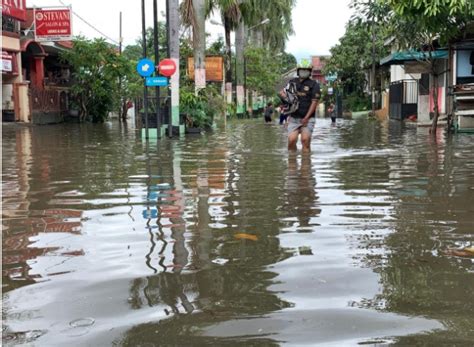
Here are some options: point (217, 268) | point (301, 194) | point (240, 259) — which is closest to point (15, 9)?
point (301, 194)

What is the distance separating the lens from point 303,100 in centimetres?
1098

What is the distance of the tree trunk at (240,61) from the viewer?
38.6 metres

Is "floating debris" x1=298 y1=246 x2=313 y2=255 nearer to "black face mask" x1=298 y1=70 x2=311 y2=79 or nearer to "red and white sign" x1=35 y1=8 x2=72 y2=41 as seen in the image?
"black face mask" x1=298 y1=70 x2=311 y2=79

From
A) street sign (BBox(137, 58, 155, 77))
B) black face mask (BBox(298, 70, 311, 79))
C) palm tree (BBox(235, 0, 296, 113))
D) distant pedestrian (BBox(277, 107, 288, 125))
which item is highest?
palm tree (BBox(235, 0, 296, 113))

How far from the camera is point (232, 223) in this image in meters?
5.46

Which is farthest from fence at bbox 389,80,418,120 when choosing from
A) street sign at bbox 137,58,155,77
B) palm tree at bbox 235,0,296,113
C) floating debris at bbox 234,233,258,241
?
floating debris at bbox 234,233,258,241

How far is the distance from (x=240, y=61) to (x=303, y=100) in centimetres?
2904

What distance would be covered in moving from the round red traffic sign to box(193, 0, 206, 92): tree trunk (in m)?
3.40

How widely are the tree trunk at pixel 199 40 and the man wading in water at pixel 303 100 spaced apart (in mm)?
10198

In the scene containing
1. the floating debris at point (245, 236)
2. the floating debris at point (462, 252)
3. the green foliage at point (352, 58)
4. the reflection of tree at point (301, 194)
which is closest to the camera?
the floating debris at point (462, 252)

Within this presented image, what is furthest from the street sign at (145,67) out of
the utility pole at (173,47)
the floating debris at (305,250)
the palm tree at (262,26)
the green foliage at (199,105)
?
the palm tree at (262,26)

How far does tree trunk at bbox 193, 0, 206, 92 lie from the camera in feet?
67.3

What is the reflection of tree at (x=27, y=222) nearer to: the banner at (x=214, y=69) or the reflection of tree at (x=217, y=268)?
the reflection of tree at (x=217, y=268)

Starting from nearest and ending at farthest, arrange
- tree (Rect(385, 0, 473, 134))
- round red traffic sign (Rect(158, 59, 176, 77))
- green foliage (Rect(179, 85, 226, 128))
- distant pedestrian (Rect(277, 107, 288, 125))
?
1. distant pedestrian (Rect(277, 107, 288, 125))
2. tree (Rect(385, 0, 473, 134))
3. round red traffic sign (Rect(158, 59, 176, 77))
4. green foliage (Rect(179, 85, 226, 128))
